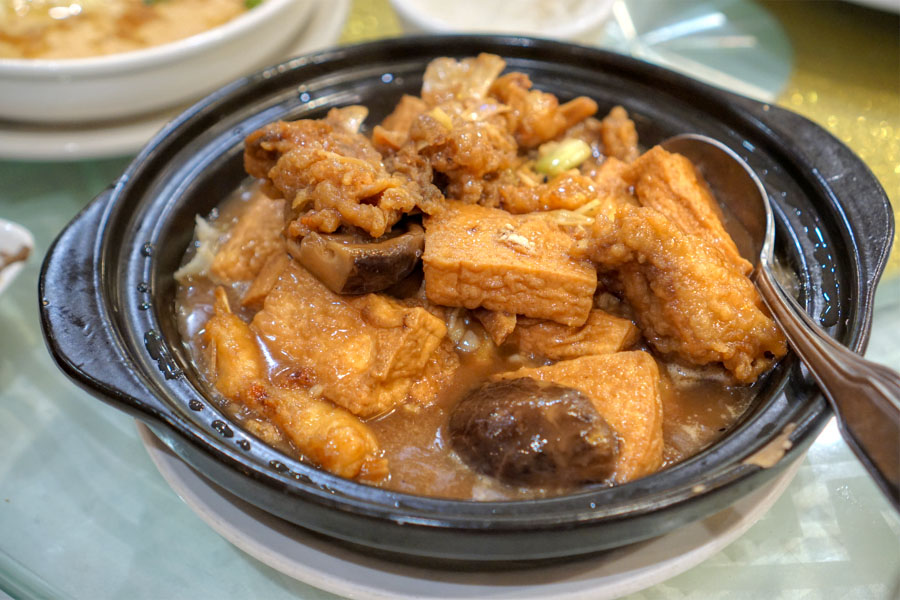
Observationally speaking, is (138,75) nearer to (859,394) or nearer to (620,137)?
(620,137)

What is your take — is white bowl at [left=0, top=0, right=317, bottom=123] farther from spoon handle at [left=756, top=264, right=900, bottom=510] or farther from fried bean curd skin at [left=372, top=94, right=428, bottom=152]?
spoon handle at [left=756, top=264, right=900, bottom=510]

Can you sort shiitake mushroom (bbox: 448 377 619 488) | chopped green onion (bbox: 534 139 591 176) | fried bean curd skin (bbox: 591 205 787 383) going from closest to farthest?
shiitake mushroom (bbox: 448 377 619 488), fried bean curd skin (bbox: 591 205 787 383), chopped green onion (bbox: 534 139 591 176)

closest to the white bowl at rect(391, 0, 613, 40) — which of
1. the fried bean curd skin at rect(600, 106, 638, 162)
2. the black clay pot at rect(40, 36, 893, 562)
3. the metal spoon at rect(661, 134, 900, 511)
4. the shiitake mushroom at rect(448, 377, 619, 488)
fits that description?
the black clay pot at rect(40, 36, 893, 562)

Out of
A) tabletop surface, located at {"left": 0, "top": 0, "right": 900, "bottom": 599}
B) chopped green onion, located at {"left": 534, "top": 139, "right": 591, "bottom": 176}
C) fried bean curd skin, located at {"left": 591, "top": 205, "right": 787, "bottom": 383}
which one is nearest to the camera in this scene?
fried bean curd skin, located at {"left": 591, "top": 205, "right": 787, "bottom": 383}

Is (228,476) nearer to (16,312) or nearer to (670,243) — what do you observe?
(670,243)

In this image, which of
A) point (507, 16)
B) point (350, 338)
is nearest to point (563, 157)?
point (350, 338)

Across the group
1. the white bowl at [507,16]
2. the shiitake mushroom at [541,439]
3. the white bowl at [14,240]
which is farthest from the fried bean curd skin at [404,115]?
the white bowl at [14,240]

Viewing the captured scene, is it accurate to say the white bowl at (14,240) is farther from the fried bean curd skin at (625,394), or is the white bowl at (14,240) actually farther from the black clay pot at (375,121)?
the fried bean curd skin at (625,394)
